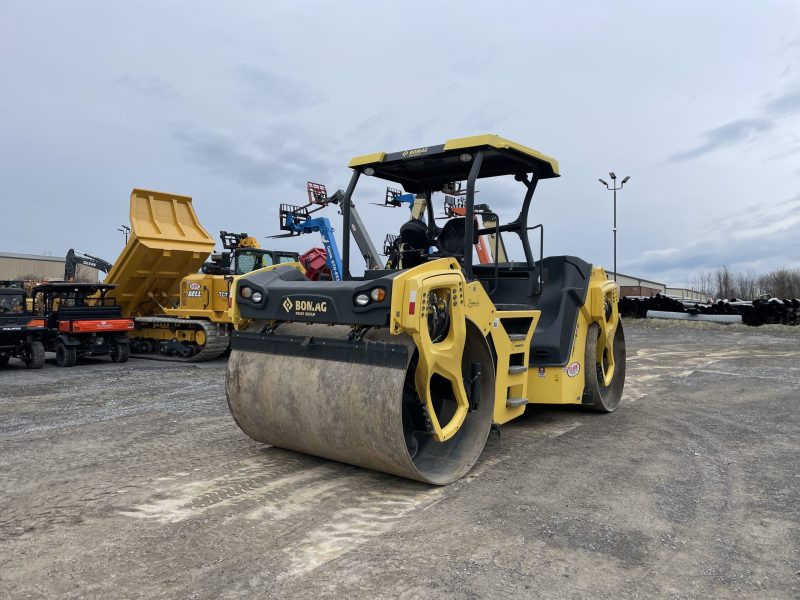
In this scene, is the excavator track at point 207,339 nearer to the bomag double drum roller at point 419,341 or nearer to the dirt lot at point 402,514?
the dirt lot at point 402,514

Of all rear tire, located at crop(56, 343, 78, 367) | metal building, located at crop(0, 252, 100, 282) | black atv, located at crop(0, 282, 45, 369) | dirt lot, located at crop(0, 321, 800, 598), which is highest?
metal building, located at crop(0, 252, 100, 282)

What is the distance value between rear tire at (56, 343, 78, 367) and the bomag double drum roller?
8.92m

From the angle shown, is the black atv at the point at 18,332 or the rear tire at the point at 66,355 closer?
the black atv at the point at 18,332

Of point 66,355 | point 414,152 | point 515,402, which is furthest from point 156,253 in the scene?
point 515,402

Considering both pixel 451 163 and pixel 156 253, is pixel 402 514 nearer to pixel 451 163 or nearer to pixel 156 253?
pixel 451 163

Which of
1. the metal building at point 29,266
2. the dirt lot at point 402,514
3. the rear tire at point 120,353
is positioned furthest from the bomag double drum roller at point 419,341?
the metal building at point 29,266

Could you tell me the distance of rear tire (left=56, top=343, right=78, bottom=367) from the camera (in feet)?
40.7

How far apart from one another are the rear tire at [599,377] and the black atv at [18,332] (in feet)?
33.6

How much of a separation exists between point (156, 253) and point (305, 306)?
9976 mm

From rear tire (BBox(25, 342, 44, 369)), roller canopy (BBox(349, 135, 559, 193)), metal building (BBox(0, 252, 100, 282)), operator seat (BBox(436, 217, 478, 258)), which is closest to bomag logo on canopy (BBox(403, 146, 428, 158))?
roller canopy (BBox(349, 135, 559, 193))

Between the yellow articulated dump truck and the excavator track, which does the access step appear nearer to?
→ the yellow articulated dump truck

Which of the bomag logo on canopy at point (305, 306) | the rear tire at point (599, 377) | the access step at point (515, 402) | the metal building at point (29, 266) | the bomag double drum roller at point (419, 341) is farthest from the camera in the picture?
the metal building at point (29, 266)

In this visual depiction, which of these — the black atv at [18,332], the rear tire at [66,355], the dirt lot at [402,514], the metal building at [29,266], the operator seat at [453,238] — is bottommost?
the dirt lot at [402,514]

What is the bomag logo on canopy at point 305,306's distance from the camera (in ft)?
14.2
